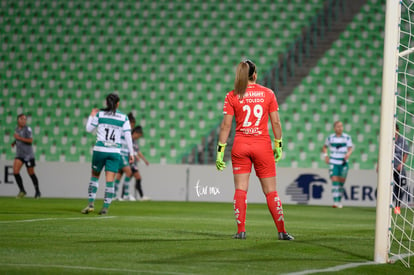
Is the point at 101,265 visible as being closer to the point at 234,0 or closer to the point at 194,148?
the point at 194,148

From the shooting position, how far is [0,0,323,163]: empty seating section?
2614cm

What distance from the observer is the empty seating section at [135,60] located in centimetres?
2614

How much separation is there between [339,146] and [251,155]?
12.6 m

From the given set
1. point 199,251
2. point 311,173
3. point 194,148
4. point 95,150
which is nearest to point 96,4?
point 194,148

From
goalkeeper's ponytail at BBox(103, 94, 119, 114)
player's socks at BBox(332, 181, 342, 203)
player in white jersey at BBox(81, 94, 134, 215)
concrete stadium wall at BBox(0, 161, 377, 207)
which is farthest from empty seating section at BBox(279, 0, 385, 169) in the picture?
goalkeeper's ponytail at BBox(103, 94, 119, 114)

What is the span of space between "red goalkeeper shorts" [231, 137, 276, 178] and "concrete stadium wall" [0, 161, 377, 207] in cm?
1392

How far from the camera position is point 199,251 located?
317 inches

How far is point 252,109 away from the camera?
374 inches

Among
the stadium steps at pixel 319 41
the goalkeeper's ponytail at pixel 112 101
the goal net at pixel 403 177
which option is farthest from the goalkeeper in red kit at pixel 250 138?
the stadium steps at pixel 319 41

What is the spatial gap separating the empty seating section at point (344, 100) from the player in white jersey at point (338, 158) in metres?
3.04

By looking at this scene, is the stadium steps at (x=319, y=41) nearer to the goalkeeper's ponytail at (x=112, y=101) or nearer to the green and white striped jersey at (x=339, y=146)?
the green and white striped jersey at (x=339, y=146)

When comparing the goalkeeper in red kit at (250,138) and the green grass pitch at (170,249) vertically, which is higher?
the goalkeeper in red kit at (250,138)

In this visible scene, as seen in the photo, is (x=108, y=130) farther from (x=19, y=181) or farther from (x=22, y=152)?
(x=19, y=181)

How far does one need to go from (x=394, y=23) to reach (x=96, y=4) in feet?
71.6
